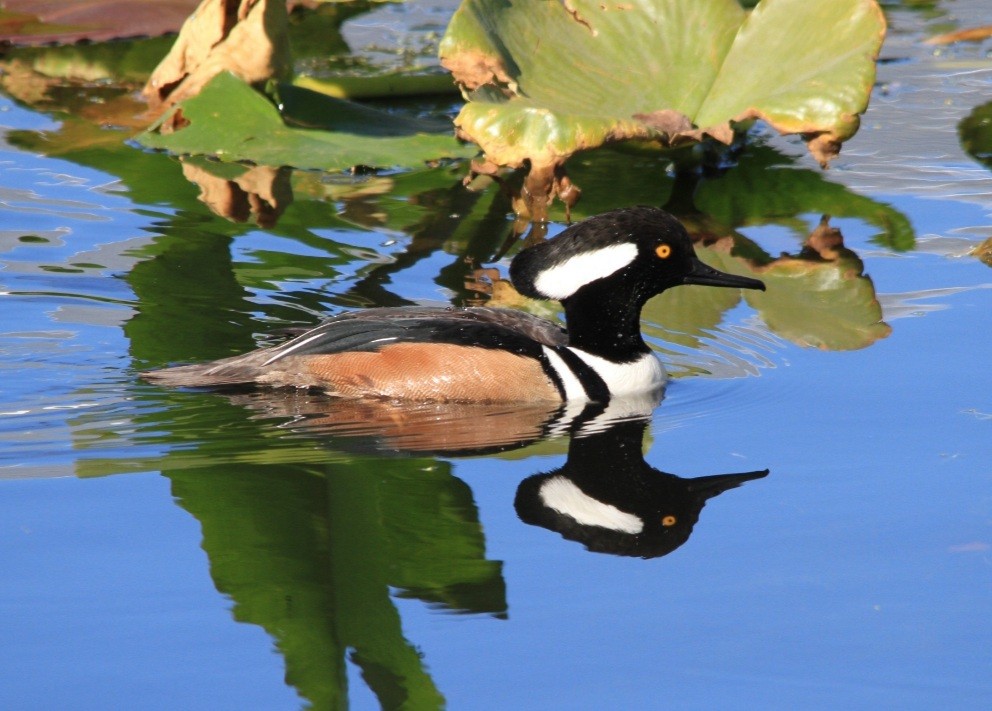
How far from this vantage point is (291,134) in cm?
931

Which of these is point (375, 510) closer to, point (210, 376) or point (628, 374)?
point (210, 376)

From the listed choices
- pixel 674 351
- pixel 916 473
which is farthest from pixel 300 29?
pixel 916 473

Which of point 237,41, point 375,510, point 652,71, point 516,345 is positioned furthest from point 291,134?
point 375,510

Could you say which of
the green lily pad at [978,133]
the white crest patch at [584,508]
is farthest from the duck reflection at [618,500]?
the green lily pad at [978,133]

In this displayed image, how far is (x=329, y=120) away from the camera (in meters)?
9.64

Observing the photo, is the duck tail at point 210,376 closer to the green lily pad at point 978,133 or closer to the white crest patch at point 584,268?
the white crest patch at point 584,268

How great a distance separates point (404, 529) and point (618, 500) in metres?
0.83

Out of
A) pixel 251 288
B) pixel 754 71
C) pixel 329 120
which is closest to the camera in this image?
pixel 251 288

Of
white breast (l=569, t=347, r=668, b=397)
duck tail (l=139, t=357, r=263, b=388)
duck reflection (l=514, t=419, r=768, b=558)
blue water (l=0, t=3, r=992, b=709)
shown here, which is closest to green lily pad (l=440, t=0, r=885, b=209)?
blue water (l=0, t=3, r=992, b=709)

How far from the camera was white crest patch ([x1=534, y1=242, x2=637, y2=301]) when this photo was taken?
6.55 metres

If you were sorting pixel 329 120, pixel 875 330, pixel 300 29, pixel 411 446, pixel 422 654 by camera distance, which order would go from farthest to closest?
pixel 300 29 < pixel 329 120 < pixel 875 330 < pixel 411 446 < pixel 422 654

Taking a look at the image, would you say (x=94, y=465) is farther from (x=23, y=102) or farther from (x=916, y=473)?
(x=23, y=102)

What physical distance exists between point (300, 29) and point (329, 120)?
12.9 ft

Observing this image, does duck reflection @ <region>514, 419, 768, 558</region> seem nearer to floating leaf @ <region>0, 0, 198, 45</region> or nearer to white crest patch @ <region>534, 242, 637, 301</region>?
white crest patch @ <region>534, 242, 637, 301</region>
